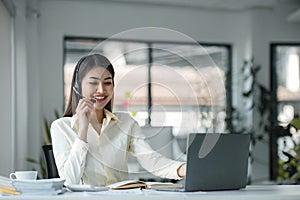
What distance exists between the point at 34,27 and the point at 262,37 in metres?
2.87

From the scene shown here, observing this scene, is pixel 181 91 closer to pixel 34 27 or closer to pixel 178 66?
pixel 178 66

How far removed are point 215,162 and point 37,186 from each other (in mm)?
681

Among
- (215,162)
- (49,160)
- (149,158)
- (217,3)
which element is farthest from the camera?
(217,3)

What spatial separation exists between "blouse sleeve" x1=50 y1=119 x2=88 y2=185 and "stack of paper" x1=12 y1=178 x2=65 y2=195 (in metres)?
0.24

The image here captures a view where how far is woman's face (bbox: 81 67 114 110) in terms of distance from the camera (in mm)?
2326

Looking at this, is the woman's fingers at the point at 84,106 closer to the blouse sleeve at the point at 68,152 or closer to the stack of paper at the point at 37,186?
the blouse sleeve at the point at 68,152

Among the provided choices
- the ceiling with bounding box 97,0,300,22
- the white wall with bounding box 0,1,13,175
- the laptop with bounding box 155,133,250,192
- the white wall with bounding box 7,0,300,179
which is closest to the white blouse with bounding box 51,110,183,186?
the laptop with bounding box 155,133,250,192

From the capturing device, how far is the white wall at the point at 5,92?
4895mm

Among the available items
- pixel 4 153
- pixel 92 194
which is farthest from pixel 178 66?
pixel 4 153

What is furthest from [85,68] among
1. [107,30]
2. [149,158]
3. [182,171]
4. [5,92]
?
[107,30]

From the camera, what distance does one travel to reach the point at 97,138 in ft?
7.84

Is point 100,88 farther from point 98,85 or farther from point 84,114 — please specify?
→ point 84,114

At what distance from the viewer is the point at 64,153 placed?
2318mm

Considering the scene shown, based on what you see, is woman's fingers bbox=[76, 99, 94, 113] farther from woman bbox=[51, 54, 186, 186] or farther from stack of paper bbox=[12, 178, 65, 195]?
stack of paper bbox=[12, 178, 65, 195]
